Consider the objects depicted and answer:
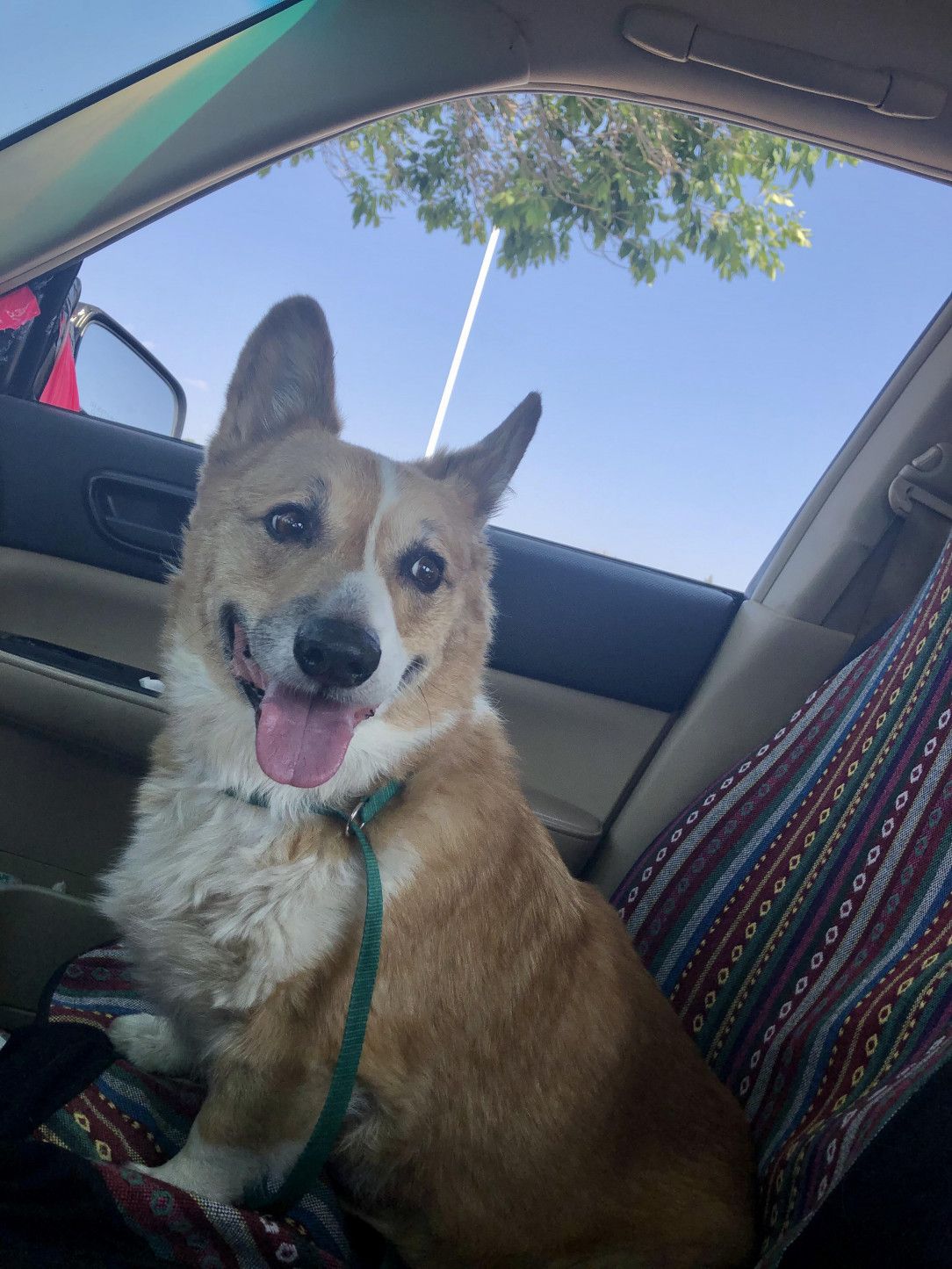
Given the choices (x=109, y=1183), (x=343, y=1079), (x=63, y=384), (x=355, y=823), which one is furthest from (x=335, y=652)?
(x=63, y=384)

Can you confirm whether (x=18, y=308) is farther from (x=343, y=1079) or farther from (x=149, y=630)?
(x=343, y=1079)

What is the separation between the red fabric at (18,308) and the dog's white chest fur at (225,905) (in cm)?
122

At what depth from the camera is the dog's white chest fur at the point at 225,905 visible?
55.4 inches

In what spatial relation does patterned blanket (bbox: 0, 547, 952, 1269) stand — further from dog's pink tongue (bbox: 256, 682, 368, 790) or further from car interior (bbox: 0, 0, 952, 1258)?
dog's pink tongue (bbox: 256, 682, 368, 790)

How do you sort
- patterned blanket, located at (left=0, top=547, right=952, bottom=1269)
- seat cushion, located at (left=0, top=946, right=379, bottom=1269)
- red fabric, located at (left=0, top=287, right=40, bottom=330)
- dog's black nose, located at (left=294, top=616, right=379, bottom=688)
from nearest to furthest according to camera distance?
seat cushion, located at (left=0, top=946, right=379, bottom=1269) → patterned blanket, located at (left=0, top=547, right=952, bottom=1269) → dog's black nose, located at (left=294, top=616, right=379, bottom=688) → red fabric, located at (left=0, top=287, right=40, bottom=330)

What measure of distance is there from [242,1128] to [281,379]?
147 cm

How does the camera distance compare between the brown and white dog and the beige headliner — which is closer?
the brown and white dog

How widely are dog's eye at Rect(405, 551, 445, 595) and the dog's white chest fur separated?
0.59 metres

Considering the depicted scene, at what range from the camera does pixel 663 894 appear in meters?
1.95

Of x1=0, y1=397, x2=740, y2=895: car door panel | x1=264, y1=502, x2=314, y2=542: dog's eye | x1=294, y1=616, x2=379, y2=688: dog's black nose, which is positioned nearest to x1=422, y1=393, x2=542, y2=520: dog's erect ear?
x1=264, y1=502, x2=314, y2=542: dog's eye

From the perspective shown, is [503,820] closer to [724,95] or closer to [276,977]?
[276,977]

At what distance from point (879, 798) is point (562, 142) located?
5.88 feet

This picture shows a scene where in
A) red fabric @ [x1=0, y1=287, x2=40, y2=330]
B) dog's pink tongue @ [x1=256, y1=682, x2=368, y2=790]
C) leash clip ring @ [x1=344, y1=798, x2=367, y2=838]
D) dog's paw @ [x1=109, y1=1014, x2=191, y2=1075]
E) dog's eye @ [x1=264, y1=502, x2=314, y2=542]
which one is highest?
red fabric @ [x1=0, y1=287, x2=40, y2=330]

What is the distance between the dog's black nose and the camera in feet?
4.77
